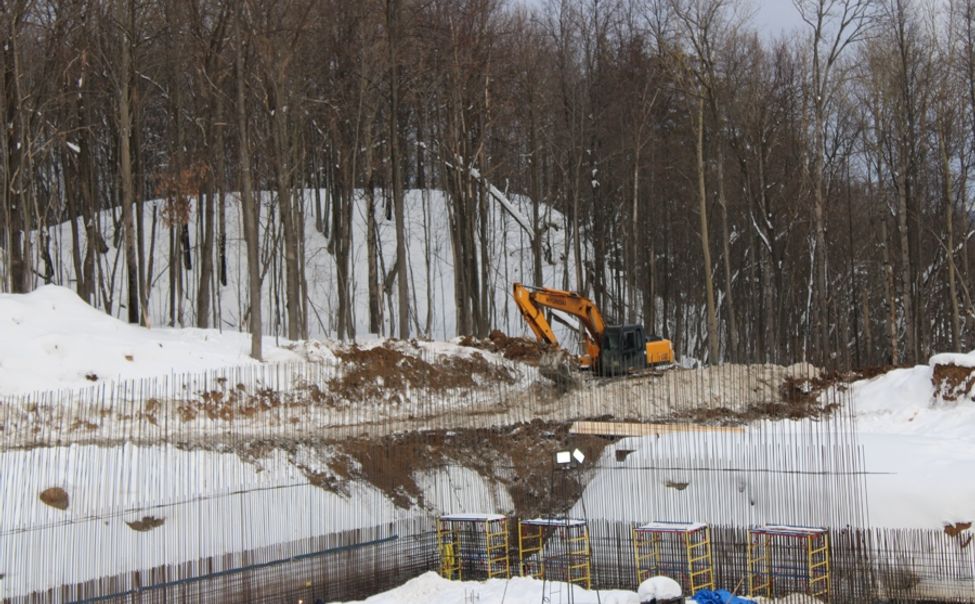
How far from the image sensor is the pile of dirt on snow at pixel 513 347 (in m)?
27.6

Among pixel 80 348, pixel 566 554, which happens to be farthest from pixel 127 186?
pixel 566 554

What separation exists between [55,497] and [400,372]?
37.1ft

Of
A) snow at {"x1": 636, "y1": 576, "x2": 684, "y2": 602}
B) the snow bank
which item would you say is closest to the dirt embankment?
the snow bank

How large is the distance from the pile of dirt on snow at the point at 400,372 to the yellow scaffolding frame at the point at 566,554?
28.6ft

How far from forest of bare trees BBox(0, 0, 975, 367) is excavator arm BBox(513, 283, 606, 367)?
10.5 feet

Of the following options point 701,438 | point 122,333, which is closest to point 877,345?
point 701,438

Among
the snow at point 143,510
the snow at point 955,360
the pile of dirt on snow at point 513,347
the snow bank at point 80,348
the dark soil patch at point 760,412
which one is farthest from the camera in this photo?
the pile of dirt on snow at point 513,347

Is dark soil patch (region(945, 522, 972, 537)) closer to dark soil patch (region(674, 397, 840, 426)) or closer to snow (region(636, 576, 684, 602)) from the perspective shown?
snow (region(636, 576, 684, 602))

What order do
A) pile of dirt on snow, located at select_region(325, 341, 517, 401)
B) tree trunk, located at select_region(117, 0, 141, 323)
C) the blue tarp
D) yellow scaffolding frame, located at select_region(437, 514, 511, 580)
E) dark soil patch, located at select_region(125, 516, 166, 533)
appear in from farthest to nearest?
tree trunk, located at select_region(117, 0, 141, 323)
pile of dirt on snow, located at select_region(325, 341, 517, 401)
yellow scaffolding frame, located at select_region(437, 514, 511, 580)
dark soil patch, located at select_region(125, 516, 166, 533)
the blue tarp

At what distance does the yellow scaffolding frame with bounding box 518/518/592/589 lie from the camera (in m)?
14.0

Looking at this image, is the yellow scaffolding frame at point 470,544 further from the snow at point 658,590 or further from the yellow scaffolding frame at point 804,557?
the snow at point 658,590

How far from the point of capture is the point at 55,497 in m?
14.0

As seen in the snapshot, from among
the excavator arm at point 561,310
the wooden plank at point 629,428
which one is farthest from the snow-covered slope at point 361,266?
the wooden plank at point 629,428

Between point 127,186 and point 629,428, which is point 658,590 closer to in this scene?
point 629,428
